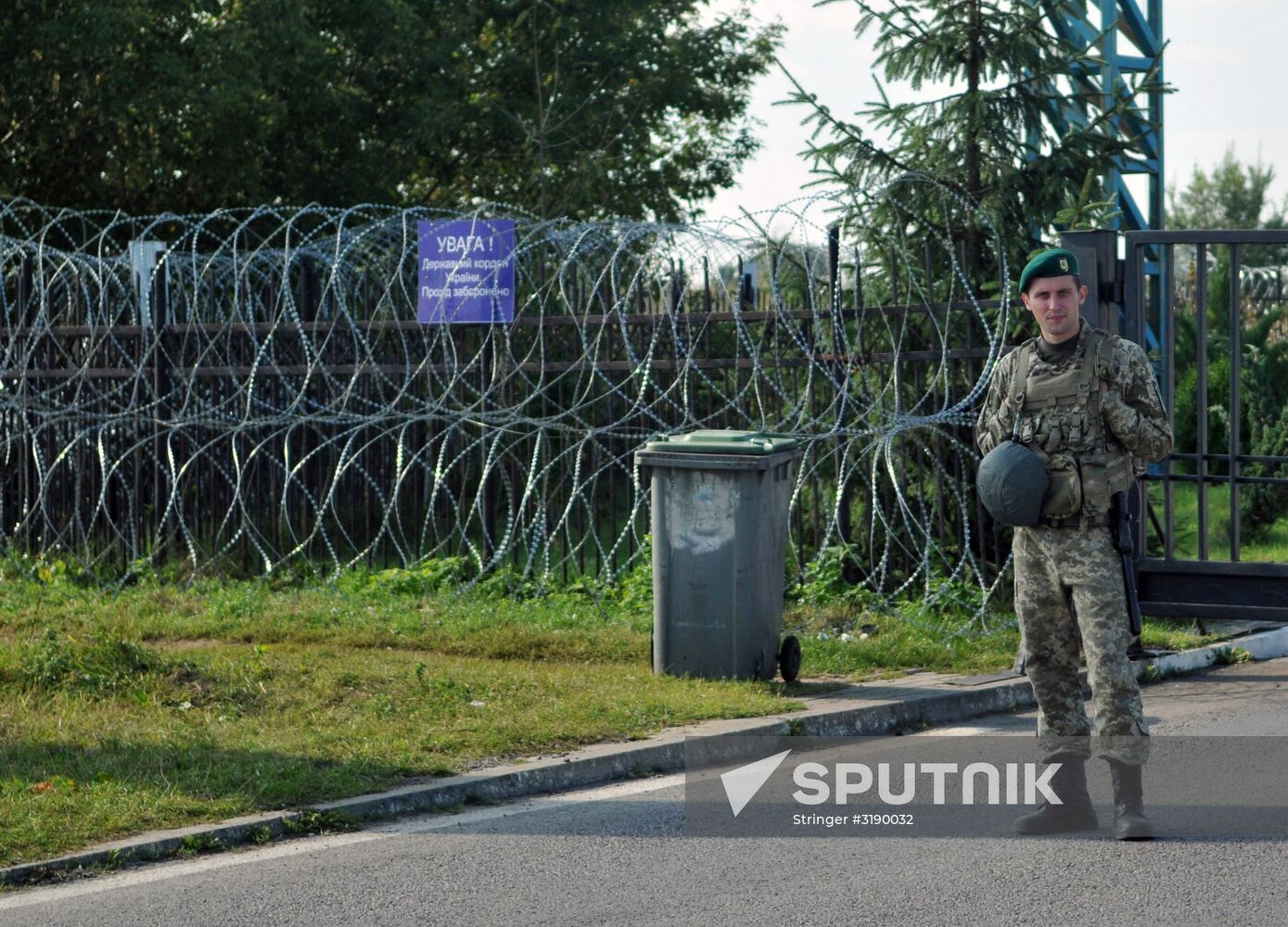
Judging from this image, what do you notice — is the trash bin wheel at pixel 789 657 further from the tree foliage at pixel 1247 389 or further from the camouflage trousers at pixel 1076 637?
the tree foliage at pixel 1247 389

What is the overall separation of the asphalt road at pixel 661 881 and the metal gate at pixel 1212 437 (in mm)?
3244

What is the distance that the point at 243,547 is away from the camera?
1212 cm

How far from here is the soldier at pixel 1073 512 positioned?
5574mm

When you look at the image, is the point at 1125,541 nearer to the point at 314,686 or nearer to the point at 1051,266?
the point at 1051,266

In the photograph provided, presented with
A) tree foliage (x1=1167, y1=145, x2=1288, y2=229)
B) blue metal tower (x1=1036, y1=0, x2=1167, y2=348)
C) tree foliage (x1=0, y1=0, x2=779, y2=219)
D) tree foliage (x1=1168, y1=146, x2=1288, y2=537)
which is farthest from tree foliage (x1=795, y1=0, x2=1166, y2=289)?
tree foliage (x1=1167, y1=145, x2=1288, y2=229)

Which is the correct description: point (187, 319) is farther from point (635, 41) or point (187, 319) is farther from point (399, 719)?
point (635, 41)

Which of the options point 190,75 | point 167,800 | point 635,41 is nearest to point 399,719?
point 167,800

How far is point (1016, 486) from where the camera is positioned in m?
5.65

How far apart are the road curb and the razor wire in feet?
4.62

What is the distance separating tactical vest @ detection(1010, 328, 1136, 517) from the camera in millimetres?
5625

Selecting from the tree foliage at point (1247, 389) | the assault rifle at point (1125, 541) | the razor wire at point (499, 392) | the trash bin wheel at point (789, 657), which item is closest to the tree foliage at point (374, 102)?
the razor wire at point (499, 392)

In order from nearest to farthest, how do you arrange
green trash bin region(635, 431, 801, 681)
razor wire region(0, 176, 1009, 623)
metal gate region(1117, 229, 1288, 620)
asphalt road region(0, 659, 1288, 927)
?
asphalt road region(0, 659, 1288, 927) → green trash bin region(635, 431, 801, 681) → metal gate region(1117, 229, 1288, 620) → razor wire region(0, 176, 1009, 623)

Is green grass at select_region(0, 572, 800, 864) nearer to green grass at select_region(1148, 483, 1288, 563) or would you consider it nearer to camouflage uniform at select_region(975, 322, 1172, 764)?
camouflage uniform at select_region(975, 322, 1172, 764)

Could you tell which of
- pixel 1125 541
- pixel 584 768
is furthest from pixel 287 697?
pixel 1125 541
